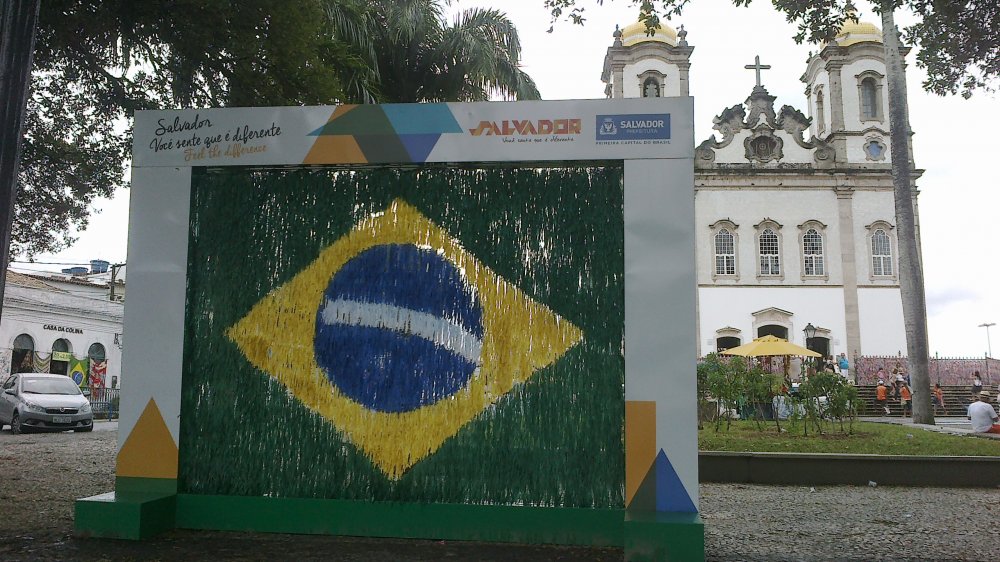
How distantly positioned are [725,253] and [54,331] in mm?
25637

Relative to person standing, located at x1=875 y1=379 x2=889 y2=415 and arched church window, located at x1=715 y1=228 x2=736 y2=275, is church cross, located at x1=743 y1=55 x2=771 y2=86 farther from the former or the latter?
person standing, located at x1=875 y1=379 x2=889 y2=415

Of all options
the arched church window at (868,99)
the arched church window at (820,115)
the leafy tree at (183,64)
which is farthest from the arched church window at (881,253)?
the leafy tree at (183,64)

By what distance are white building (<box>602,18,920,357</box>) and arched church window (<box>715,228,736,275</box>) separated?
0.14 ft

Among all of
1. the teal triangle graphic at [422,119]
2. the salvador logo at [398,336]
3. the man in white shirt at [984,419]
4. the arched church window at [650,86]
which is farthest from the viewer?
the arched church window at [650,86]

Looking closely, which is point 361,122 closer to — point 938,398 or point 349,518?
point 349,518

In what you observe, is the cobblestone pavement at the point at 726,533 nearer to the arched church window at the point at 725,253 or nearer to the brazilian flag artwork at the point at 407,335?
the brazilian flag artwork at the point at 407,335

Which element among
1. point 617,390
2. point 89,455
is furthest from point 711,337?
point 617,390

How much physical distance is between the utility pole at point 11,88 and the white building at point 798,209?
1191 inches

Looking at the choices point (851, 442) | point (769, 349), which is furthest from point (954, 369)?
point (851, 442)

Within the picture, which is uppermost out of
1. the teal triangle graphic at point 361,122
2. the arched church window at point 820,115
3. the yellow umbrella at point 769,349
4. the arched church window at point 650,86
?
the arched church window at point 650,86

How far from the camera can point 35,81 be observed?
34.7 feet

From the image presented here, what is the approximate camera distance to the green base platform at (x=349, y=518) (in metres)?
5.40

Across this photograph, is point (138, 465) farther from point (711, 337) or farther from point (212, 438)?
point (711, 337)

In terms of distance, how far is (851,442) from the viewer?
12.4 metres
